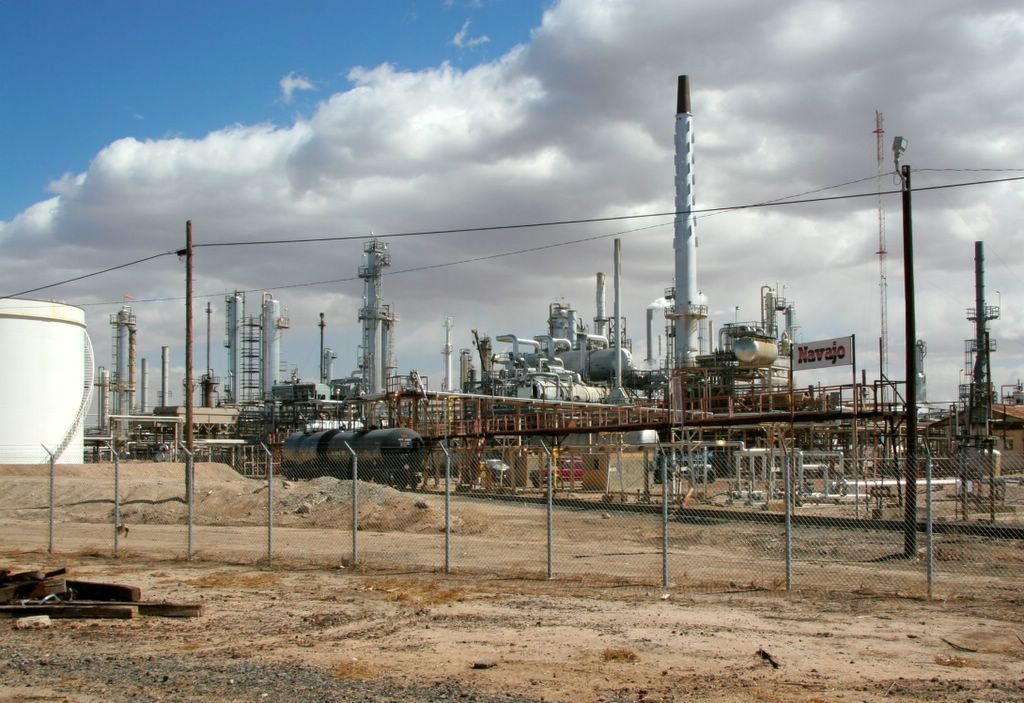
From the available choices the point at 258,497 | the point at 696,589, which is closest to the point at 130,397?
the point at 258,497

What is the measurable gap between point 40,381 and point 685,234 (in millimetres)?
37913

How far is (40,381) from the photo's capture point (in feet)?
132

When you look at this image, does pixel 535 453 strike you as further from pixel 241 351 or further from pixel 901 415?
pixel 241 351

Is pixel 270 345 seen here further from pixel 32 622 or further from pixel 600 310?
pixel 32 622

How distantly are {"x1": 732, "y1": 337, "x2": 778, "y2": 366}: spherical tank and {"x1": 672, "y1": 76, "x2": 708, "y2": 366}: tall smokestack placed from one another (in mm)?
4564

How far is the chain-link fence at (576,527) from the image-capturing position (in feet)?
55.5

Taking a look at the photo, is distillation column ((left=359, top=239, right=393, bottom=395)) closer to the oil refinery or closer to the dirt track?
the oil refinery

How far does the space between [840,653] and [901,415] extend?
21.8m

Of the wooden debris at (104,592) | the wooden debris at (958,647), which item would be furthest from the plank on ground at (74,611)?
the wooden debris at (958,647)

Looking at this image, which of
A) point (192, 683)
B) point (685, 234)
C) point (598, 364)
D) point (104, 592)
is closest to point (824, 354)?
point (685, 234)

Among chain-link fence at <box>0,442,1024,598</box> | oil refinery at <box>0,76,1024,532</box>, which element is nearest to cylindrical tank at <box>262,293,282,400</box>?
oil refinery at <box>0,76,1024,532</box>

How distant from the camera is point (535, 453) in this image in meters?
45.5

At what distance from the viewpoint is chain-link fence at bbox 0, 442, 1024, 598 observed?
16906 millimetres

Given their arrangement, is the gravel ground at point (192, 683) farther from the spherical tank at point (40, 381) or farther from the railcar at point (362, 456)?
the railcar at point (362, 456)
